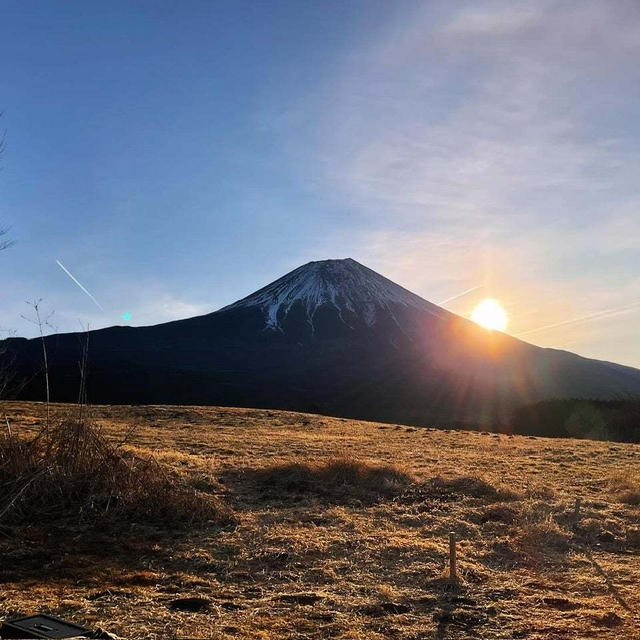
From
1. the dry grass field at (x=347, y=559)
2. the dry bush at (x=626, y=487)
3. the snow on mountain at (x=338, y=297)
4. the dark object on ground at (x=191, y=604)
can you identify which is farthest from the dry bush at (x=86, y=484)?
the snow on mountain at (x=338, y=297)

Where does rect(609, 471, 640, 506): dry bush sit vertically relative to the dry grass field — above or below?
above

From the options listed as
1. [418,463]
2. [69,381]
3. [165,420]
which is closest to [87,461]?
[418,463]

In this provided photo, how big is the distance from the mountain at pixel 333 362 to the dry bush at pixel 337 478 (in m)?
55.7

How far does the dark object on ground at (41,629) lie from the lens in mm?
4453

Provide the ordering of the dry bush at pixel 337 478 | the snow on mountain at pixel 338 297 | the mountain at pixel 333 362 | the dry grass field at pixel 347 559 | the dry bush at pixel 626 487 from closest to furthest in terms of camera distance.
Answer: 1. the dry grass field at pixel 347 559
2. the dry bush at pixel 626 487
3. the dry bush at pixel 337 478
4. the mountain at pixel 333 362
5. the snow on mountain at pixel 338 297

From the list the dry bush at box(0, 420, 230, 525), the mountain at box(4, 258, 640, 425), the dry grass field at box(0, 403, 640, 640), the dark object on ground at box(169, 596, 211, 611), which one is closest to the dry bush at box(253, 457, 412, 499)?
the dry grass field at box(0, 403, 640, 640)

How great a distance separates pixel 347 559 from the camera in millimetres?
8148

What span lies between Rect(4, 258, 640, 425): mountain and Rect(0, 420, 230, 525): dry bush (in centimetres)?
5811

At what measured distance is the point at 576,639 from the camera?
5398mm

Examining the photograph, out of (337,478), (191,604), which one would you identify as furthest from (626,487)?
(191,604)

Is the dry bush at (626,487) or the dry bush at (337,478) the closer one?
the dry bush at (626,487)

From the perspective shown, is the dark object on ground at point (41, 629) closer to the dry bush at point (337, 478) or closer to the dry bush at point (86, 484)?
the dry bush at point (86, 484)

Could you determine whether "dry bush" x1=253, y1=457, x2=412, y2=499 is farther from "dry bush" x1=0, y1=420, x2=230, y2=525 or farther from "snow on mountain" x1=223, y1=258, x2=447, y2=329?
"snow on mountain" x1=223, y1=258, x2=447, y2=329

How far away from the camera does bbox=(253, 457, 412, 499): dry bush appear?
12922 mm
